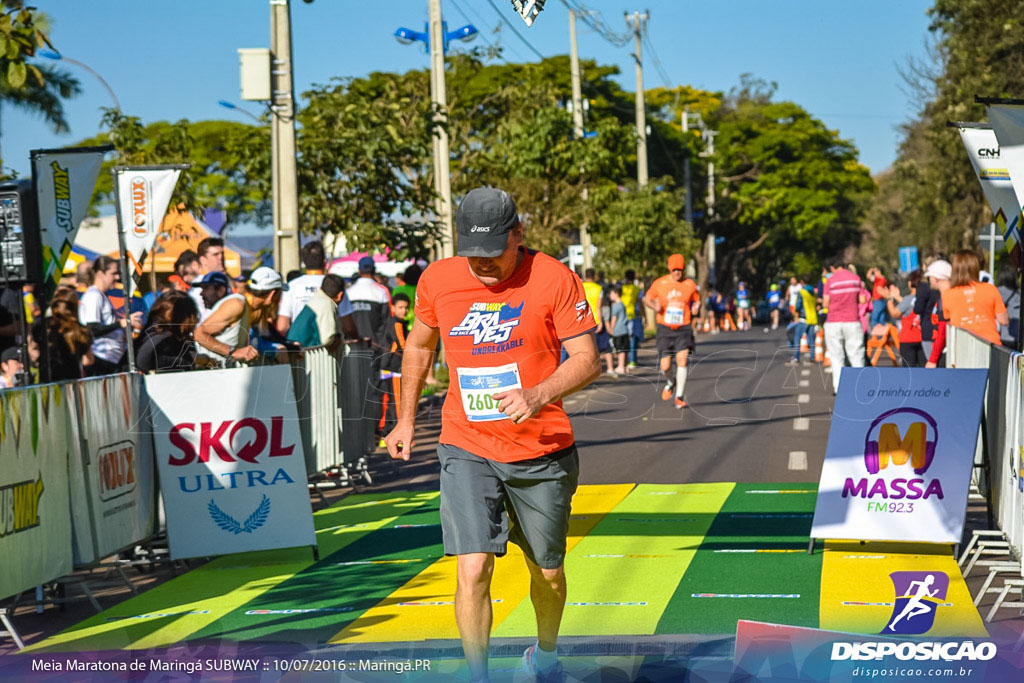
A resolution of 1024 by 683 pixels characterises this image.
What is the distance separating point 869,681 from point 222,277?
719 centimetres

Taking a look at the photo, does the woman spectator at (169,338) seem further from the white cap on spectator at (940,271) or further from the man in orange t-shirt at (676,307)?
the man in orange t-shirt at (676,307)

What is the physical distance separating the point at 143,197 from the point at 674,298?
8.30m

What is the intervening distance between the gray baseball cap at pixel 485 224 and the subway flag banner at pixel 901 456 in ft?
12.8

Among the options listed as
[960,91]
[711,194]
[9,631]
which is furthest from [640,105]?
[9,631]

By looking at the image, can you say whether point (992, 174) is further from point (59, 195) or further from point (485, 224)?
point (59, 195)

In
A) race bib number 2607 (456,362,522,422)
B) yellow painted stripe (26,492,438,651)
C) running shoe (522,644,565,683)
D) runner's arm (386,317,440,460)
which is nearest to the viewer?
race bib number 2607 (456,362,522,422)

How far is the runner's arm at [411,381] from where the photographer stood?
5684 mm

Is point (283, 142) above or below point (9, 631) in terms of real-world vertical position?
above

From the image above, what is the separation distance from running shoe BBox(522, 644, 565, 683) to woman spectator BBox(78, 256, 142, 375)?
7427 millimetres

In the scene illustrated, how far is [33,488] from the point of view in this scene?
7.38 meters

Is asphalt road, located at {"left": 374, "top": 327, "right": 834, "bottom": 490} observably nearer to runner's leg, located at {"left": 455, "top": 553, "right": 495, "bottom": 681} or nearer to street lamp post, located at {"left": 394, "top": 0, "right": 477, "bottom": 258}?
street lamp post, located at {"left": 394, "top": 0, "right": 477, "bottom": 258}

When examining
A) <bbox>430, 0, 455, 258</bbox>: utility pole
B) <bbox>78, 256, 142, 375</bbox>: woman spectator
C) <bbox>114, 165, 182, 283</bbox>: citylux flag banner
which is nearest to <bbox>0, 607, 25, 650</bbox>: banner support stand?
<bbox>114, 165, 182, 283</bbox>: citylux flag banner

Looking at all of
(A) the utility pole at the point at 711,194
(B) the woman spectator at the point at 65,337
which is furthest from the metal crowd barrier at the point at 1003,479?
(A) the utility pole at the point at 711,194

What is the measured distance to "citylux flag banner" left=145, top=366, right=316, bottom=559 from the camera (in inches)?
353
